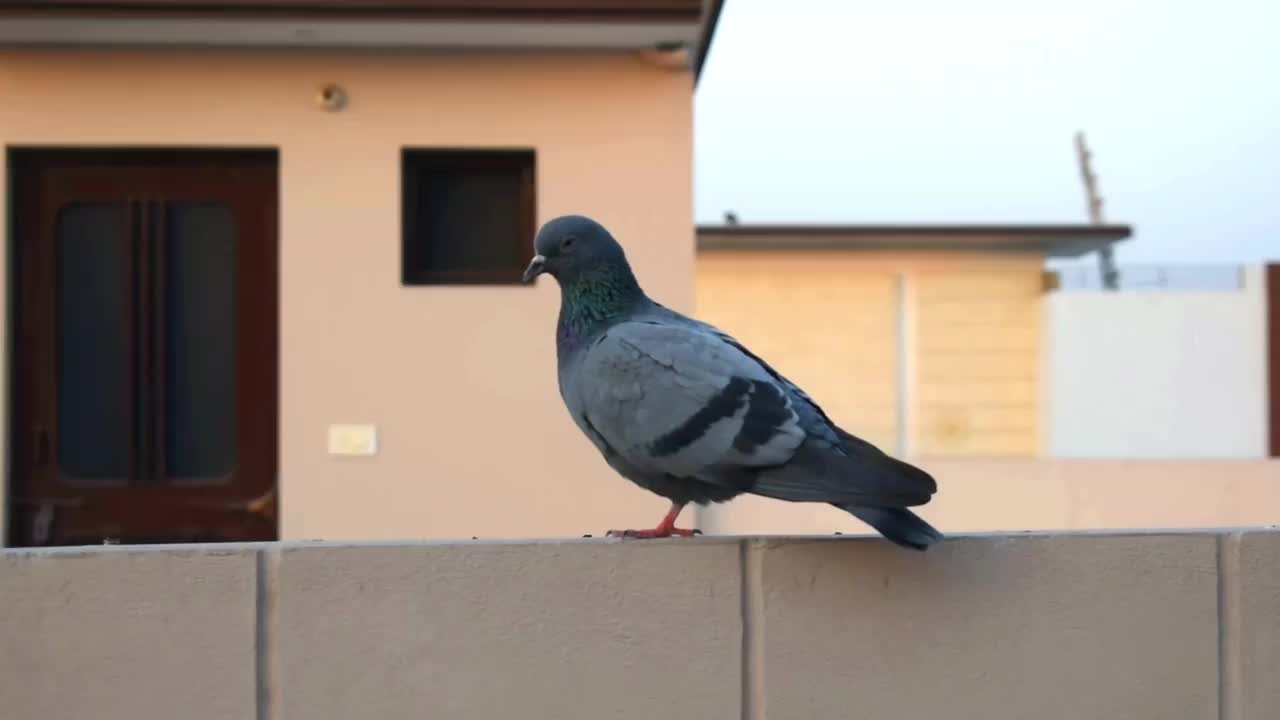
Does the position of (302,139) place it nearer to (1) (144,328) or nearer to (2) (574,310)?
(1) (144,328)

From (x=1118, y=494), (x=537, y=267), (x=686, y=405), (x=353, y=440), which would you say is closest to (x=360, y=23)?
(x=353, y=440)

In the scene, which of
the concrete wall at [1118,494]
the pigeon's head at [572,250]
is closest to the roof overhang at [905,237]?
the concrete wall at [1118,494]

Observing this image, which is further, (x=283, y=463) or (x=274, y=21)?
(x=283, y=463)

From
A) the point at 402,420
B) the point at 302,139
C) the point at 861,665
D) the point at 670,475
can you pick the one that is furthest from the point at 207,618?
the point at 302,139

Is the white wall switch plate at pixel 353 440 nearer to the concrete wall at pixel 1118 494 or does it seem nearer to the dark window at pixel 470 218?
the dark window at pixel 470 218

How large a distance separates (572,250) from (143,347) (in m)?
3.08

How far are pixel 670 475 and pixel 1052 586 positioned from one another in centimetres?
75

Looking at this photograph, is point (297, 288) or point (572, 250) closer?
point (572, 250)

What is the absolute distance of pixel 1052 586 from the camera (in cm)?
241

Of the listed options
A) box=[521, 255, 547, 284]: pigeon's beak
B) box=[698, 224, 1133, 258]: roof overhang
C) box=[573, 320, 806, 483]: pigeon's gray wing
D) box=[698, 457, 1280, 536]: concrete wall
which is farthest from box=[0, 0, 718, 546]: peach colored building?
box=[698, 224, 1133, 258]: roof overhang

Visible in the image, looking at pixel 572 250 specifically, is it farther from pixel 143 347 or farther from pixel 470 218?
pixel 143 347

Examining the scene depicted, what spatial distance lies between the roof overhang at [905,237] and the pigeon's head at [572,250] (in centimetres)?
949

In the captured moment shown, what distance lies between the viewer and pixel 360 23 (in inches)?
189

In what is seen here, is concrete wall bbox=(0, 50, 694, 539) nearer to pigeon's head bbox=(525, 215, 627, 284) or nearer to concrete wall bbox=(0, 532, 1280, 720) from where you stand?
pigeon's head bbox=(525, 215, 627, 284)
